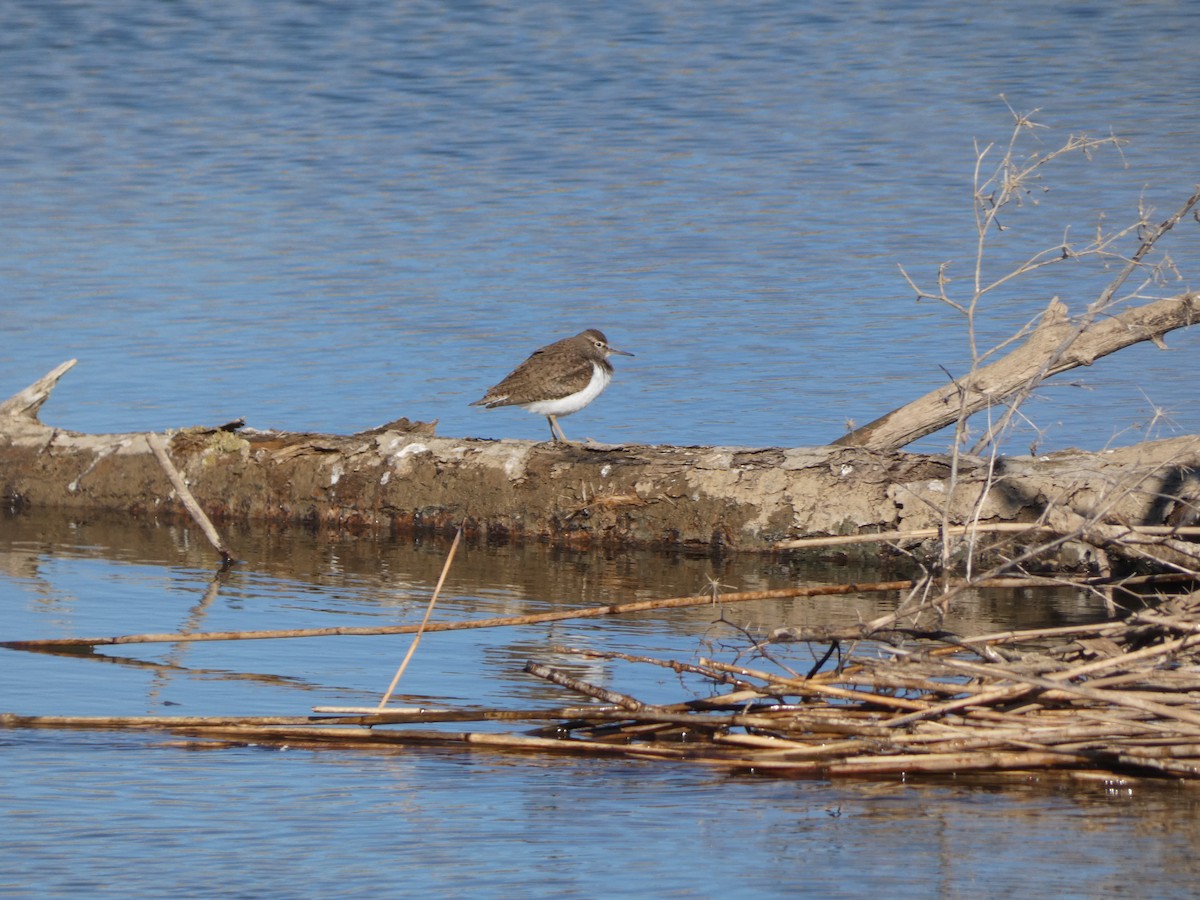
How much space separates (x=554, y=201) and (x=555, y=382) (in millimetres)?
10371

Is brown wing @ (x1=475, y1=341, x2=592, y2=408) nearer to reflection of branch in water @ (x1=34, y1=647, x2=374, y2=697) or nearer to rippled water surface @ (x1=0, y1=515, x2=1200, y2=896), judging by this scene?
rippled water surface @ (x1=0, y1=515, x2=1200, y2=896)

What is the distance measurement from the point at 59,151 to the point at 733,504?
17.1 meters

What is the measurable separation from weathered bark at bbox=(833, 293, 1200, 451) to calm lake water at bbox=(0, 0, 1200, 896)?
1282 mm

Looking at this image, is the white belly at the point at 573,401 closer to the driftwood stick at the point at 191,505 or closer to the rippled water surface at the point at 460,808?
the driftwood stick at the point at 191,505

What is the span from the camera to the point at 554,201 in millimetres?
22656

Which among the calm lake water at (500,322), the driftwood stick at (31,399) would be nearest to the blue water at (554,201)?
the calm lake water at (500,322)

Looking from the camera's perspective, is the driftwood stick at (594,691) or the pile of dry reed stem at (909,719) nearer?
the pile of dry reed stem at (909,719)

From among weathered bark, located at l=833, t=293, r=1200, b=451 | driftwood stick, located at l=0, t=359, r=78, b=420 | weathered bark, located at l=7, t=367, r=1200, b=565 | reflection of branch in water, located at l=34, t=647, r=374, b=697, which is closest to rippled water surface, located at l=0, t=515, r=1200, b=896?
reflection of branch in water, located at l=34, t=647, r=374, b=697

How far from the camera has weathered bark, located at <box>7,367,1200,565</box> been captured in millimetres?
10172

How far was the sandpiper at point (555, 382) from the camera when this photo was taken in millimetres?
12578

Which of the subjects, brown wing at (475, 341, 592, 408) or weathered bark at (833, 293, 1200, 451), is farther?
brown wing at (475, 341, 592, 408)

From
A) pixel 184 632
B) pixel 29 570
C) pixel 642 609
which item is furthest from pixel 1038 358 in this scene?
pixel 29 570

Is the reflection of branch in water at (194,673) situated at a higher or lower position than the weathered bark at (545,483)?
lower

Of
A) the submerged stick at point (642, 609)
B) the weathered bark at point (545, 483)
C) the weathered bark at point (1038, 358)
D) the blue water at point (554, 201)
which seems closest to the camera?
the submerged stick at point (642, 609)
